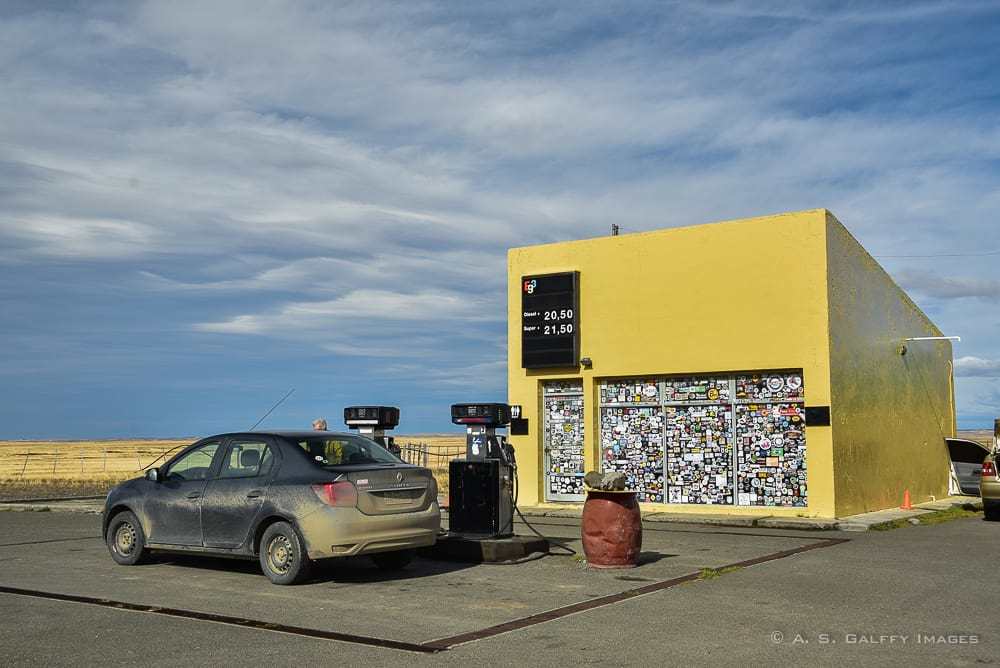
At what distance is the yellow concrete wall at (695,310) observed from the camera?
18.1 metres

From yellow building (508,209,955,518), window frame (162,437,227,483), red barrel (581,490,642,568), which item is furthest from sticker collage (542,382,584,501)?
window frame (162,437,227,483)

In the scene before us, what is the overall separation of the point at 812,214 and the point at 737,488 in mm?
5289

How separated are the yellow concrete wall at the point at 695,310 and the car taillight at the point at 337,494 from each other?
33.9ft

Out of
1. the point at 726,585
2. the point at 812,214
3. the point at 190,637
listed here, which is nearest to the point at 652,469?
the point at 812,214

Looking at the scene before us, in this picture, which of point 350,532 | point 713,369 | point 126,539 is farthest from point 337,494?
point 713,369

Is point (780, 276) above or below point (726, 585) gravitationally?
above

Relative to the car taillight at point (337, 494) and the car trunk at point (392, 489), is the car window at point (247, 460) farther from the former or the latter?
the car trunk at point (392, 489)

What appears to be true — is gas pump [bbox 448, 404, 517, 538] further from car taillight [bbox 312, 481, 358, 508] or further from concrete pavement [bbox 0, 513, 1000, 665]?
car taillight [bbox 312, 481, 358, 508]

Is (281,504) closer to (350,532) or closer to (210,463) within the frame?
(350,532)

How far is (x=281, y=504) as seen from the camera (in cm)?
1018

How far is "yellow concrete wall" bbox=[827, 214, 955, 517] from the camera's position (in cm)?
1838

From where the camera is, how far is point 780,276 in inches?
728

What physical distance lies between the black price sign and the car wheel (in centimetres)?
1106

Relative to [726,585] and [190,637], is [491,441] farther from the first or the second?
[190,637]
